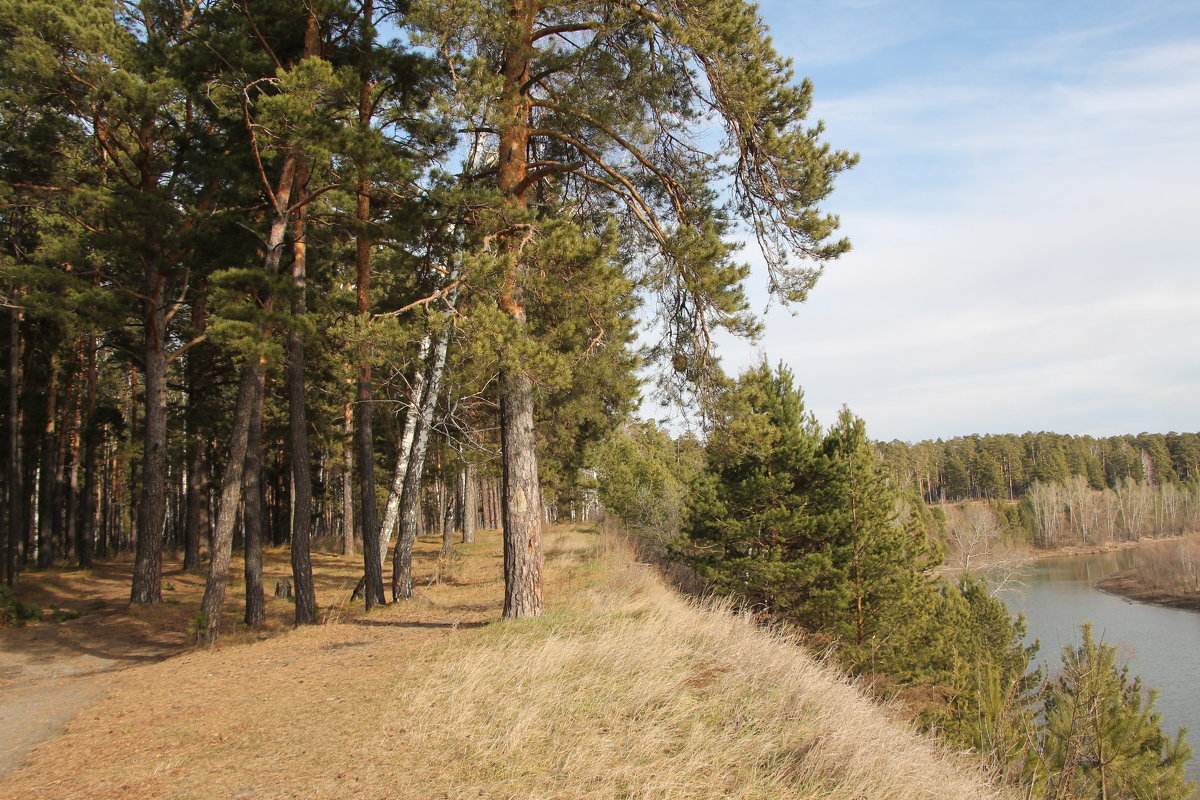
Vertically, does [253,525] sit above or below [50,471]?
below

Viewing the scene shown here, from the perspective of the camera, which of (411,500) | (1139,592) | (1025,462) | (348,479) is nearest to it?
(411,500)

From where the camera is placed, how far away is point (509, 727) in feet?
16.5

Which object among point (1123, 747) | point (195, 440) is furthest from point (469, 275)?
point (195, 440)

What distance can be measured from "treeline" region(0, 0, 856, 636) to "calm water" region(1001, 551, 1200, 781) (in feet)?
38.7

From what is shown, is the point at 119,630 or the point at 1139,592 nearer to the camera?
the point at 119,630

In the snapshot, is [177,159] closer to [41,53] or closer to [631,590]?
[41,53]

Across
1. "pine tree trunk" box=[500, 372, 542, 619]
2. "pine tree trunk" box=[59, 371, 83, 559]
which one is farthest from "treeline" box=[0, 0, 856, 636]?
"pine tree trunk" box=[59, 371, 83, 559]

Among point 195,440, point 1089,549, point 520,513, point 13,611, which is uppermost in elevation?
point 195,440

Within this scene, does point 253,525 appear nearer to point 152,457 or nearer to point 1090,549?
point 152,457

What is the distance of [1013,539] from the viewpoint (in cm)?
7025

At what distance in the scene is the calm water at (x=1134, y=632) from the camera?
70.8ft

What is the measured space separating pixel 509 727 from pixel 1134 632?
3803cm

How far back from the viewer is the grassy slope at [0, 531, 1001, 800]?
4488mm

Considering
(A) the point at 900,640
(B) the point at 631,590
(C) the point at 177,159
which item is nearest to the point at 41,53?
(C) the point at 177,159
